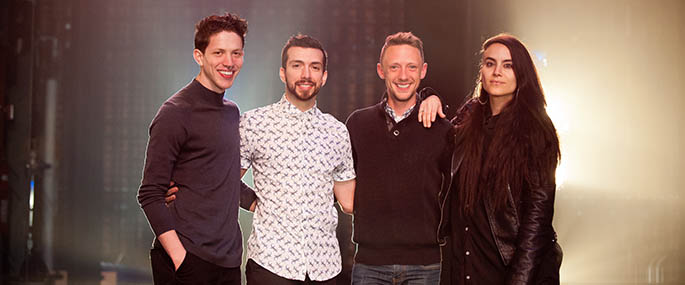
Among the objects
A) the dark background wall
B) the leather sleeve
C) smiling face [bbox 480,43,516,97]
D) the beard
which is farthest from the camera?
the dark background wall

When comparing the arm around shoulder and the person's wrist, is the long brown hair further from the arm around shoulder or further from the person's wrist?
the person's wrist

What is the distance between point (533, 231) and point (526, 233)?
0.02 metres

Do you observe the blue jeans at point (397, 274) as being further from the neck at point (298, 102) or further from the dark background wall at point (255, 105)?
the dark background wall at point (255, 105)

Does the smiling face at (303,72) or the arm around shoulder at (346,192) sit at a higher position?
the smiling face at (303,72)

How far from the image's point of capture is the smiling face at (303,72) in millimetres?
2490

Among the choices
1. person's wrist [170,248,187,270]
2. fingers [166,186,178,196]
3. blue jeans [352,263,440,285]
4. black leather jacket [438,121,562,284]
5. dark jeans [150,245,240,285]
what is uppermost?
fingers [166,186,178,196]

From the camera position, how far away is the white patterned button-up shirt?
2400mm

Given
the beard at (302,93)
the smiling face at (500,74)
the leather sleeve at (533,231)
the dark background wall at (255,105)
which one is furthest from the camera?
the dark background wall at (255,105)

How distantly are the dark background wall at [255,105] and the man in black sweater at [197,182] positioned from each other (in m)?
3.11

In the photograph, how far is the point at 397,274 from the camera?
8.33 feet

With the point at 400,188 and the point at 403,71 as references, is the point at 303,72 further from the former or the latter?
the point at 400,188

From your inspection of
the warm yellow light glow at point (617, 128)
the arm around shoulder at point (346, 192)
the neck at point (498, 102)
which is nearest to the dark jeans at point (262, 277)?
the arm around shoulder at point (346, 192)

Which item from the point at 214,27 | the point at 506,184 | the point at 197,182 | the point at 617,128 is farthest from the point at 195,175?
the point at 617,128

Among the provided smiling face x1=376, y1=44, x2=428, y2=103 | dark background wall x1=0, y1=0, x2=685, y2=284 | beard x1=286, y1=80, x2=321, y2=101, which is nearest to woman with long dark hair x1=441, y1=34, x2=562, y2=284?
smiling face x1=376, y1=44, x2=428, y2=103
